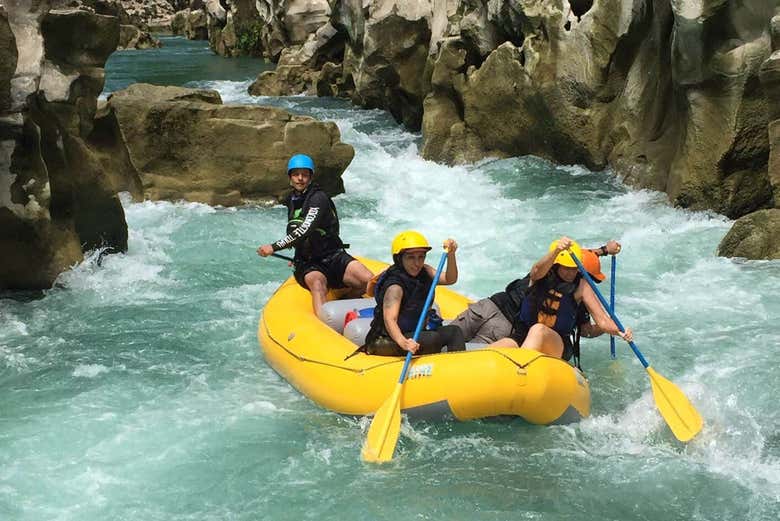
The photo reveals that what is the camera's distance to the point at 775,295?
805cm

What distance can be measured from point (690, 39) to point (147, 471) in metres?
7.41

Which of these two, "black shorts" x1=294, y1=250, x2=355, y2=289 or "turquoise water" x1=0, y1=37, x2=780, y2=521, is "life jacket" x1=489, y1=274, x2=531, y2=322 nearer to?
"turquoise water" x1=0, y1=37, x2=780, y2=521

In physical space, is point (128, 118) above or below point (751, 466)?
above

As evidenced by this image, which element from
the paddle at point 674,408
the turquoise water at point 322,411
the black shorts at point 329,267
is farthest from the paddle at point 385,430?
the black shorts at point 329,267

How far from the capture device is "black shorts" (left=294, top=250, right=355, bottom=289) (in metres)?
7.26

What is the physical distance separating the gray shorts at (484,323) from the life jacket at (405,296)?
0.38 meters

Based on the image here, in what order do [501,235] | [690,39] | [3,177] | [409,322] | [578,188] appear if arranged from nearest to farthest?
[409,322], [3,177], [690,39], [501,235], [578,188]

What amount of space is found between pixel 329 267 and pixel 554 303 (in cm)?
214

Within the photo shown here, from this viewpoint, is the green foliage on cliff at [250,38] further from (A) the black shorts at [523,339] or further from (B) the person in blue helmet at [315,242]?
(A) the black shorts at [523,339]

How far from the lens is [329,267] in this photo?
7285 millimetres

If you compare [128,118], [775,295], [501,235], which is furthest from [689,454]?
[128,118]

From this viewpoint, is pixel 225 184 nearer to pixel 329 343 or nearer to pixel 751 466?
pixel 329 343

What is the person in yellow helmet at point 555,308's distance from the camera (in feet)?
18.7

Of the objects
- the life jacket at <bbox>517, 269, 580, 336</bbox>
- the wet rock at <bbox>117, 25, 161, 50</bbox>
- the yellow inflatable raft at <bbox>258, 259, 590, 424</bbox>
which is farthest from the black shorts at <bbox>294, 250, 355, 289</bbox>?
the wet rock at <bbox>117, 25, 161, 50</bbox>
